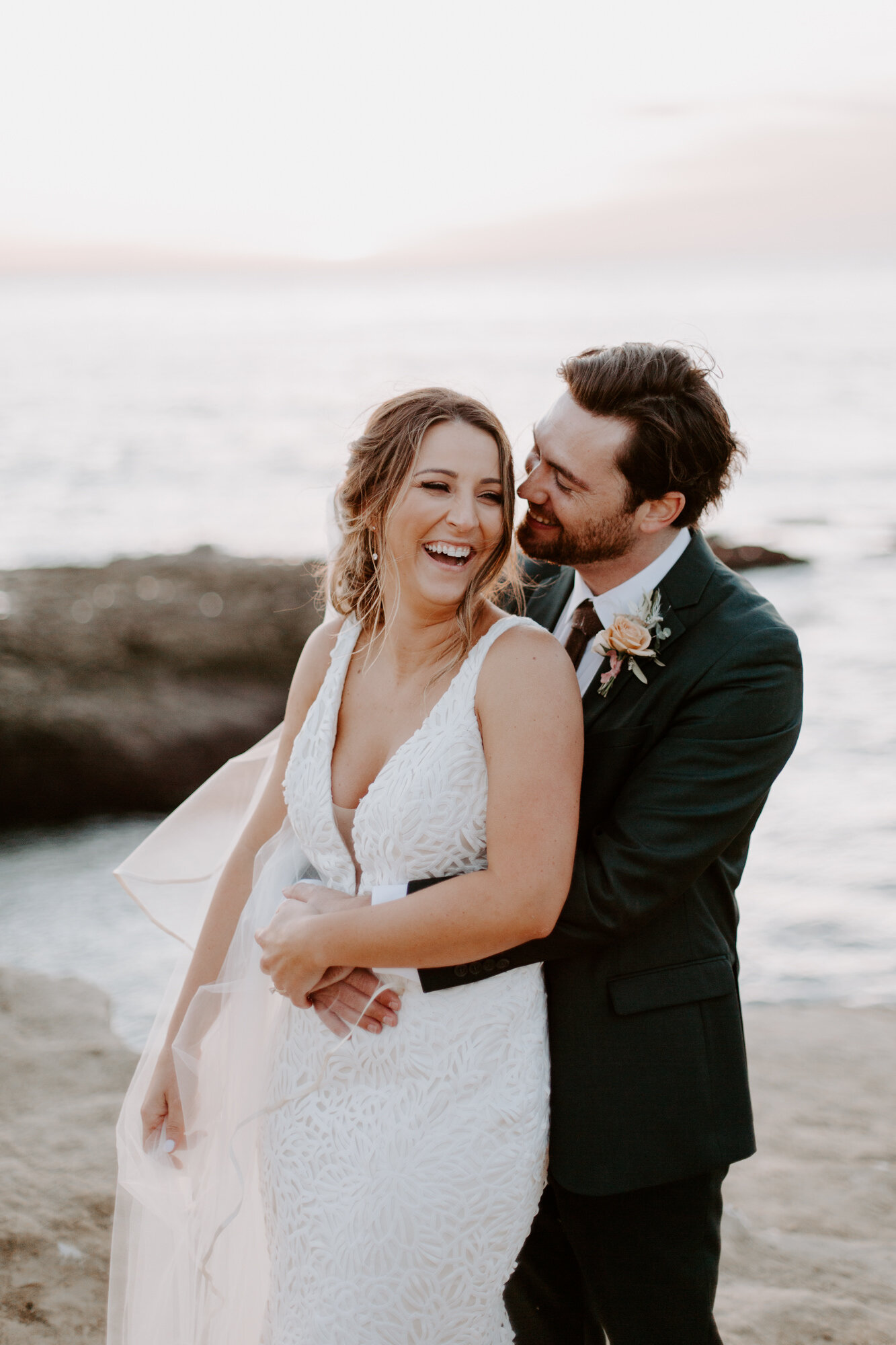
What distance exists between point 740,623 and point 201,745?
5.97m

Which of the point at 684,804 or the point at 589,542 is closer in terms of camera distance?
the point at 684,804

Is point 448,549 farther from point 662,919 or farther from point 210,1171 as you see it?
point 210,1171

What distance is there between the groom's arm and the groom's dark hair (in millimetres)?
513

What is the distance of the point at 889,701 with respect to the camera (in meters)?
10.6

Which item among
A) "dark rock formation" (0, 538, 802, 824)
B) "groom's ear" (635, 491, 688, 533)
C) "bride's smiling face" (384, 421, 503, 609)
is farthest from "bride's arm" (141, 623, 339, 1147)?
"dark rock formation" (0, 538, 802, 824)

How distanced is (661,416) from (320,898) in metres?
1.35

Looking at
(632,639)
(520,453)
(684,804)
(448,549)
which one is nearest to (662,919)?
(684,804)

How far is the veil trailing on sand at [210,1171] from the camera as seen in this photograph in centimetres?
238

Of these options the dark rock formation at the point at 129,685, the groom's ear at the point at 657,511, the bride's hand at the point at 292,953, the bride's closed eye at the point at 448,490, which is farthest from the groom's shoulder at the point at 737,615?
the dark rock formation at the point at 129,685

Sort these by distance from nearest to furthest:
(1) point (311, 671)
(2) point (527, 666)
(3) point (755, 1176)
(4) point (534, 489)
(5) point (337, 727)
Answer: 1. (2) point (527, 666)
2. (5) point (337, 727)
3. (1) point (311, 671)
4. (4) point (534, 489)
5. (3) point (755, 1176)

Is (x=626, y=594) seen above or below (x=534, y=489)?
below

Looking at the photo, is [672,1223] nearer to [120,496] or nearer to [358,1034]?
[358,1034]

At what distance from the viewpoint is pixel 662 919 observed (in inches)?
91.4

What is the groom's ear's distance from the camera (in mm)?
2619
